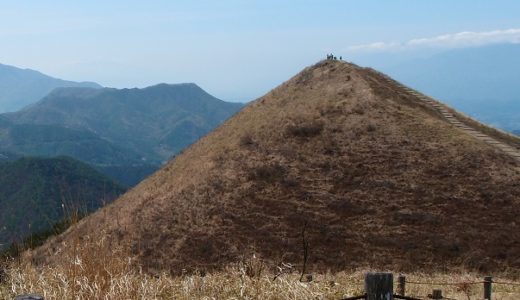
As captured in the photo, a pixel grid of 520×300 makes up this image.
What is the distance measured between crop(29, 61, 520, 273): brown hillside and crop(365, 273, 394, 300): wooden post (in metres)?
22.1

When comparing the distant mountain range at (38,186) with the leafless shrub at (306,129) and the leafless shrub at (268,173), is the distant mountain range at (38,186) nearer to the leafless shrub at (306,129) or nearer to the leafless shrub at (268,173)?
the leafless shrub at (306,129)

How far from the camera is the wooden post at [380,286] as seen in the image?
609cm

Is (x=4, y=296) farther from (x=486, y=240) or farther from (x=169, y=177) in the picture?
(x=169, y=177)

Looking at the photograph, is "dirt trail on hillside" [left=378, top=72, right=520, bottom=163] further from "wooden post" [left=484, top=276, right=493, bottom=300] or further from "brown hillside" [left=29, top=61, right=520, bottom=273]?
"wooden post" [left=484, top=276, right=493, bottom=300]

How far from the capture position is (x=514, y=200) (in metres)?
32.3

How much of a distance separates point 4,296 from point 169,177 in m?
35.0

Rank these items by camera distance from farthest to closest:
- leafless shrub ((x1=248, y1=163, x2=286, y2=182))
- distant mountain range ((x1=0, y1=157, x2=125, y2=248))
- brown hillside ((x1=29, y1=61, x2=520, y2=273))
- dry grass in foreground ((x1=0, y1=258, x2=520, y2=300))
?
distant mountain range ((x1=0, y1=157, x2=125, y2=248)) → leafless shrub ((x1=248, y1=163, x2=286, y2=182)) → brown hillside ((x1=29, y1=61, x2=520, y2=273)) → dry grass in foreground ((x1=0, y1=258, x2=520, y2=300))

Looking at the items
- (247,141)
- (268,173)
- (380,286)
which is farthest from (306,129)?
(380,286)

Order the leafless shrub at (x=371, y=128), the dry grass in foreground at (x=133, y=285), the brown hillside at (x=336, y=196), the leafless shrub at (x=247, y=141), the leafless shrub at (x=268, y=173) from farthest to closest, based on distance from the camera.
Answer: the leafless shrub at (x=247, y=141) → the leafless shrub at (x=371, y=128) → the leafless shrub at (x=268, y=173) → the brown hillside at (x=336, y=196) → the dry grass in foreground at (x=133, y=285)

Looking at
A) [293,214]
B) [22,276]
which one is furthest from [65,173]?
[22,276]

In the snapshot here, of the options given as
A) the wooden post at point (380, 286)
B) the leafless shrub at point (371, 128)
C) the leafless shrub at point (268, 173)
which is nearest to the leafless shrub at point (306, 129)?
the leafless shrub at point (371, 128)

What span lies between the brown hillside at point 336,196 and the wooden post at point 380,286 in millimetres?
22056

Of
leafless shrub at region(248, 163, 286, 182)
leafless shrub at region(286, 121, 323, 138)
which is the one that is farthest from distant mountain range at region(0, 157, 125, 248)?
leafless shrub at region(248, 163, 286, 182)

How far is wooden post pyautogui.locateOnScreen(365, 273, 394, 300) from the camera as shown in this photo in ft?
20.0
